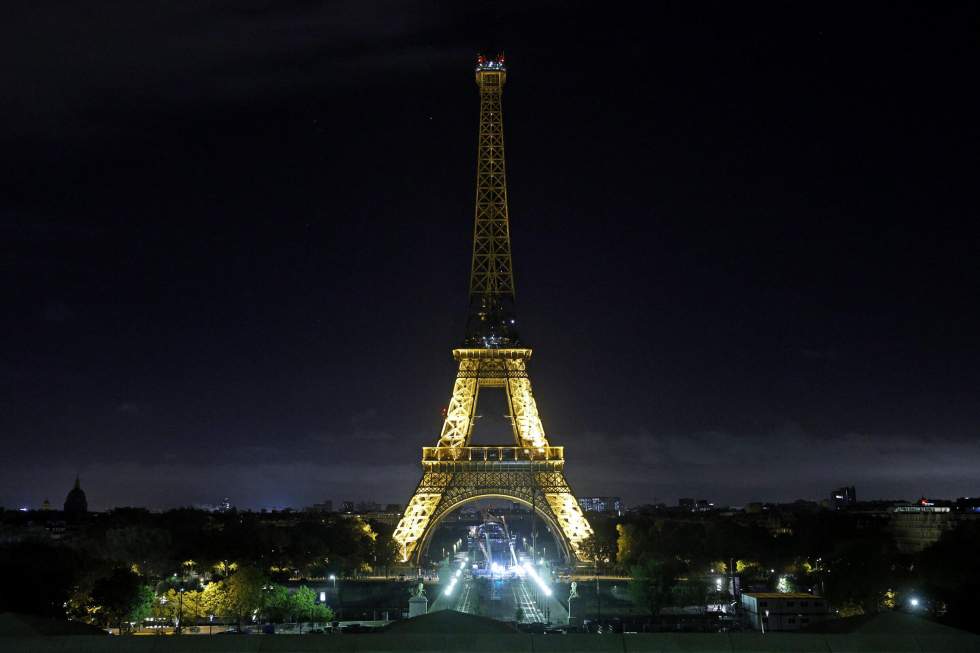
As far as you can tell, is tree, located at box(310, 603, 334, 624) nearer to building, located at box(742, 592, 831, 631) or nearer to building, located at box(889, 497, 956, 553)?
building, located at box(742, 592, 831, 631)

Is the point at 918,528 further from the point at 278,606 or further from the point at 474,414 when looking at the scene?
the point at 278,606

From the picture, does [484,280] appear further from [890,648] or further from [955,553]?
[890,648]

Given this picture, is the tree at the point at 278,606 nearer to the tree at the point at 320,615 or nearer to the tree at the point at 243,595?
the tree at the point at 243,595

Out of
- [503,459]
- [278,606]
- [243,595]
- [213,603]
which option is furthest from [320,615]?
[503,459]

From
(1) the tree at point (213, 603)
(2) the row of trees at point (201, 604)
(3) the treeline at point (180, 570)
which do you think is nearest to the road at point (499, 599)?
(2) the row of trees at point (201, 604)

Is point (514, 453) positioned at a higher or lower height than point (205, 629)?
higher

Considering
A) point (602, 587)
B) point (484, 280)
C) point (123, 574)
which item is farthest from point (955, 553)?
point (123, 574)

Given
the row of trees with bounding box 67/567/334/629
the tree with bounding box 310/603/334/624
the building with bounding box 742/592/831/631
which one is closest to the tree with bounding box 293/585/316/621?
the row of trees with bounding box 67/567/334/629
